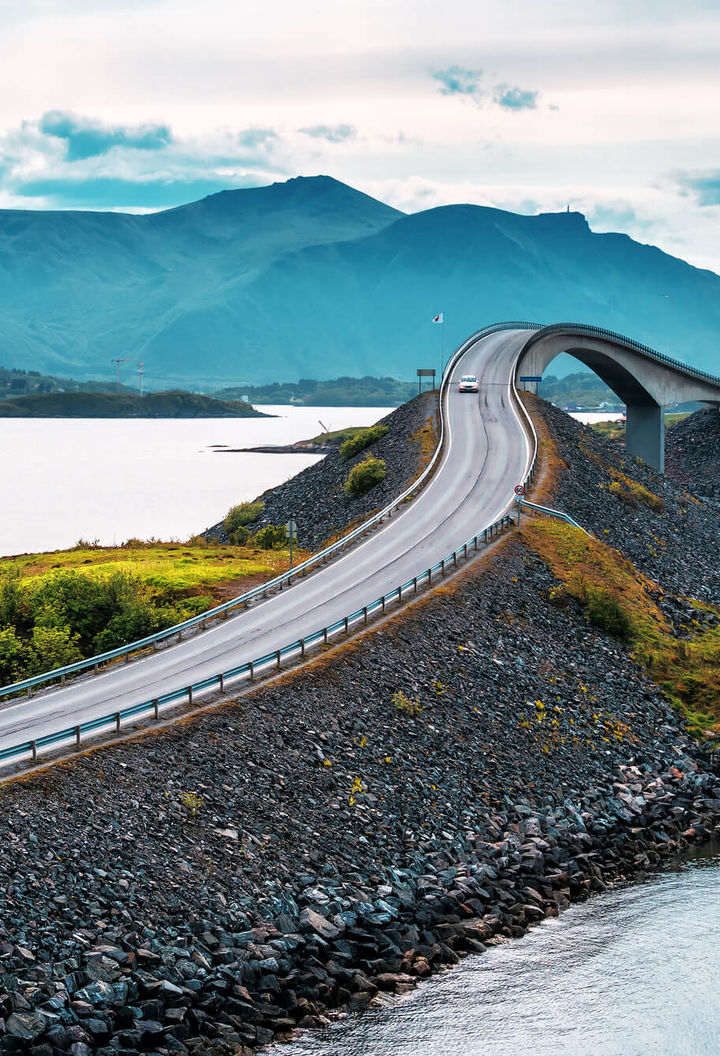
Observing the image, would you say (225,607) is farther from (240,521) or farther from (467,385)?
(467,385)

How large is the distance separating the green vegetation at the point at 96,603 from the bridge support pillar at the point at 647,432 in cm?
6906

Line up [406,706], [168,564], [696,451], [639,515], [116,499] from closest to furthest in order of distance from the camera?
[406,706]
[168,564]
[639,515]
[696,451]
[116,499]

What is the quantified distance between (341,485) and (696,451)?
77.4 m

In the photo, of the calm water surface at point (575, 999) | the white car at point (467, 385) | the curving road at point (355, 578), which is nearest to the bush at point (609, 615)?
the curving road at point (355, 578)

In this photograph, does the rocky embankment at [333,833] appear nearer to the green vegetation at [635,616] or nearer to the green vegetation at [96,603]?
the green vegetation at [635,616]

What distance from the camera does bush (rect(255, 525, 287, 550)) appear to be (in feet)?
230

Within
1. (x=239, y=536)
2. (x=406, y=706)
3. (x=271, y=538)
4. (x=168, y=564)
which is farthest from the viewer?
(x=239, y=536)

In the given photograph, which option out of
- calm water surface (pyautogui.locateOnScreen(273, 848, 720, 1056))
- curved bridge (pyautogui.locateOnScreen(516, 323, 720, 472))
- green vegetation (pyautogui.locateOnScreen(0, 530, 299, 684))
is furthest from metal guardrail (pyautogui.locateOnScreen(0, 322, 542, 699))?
curved bridge (pyautogui.locateOnScreen(516, 323, 720, 472))

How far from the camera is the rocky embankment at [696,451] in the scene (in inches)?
5167

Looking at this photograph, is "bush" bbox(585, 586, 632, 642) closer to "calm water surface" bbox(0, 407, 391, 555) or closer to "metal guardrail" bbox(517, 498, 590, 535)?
"metal guardrail" bbox(517, 498, 590, 535)

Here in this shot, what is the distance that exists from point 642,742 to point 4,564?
34311mm

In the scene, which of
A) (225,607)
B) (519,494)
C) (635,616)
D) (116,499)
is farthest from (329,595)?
(116,499)

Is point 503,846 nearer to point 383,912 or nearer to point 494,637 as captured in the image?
point 383,912

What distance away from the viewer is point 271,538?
2778 inches
